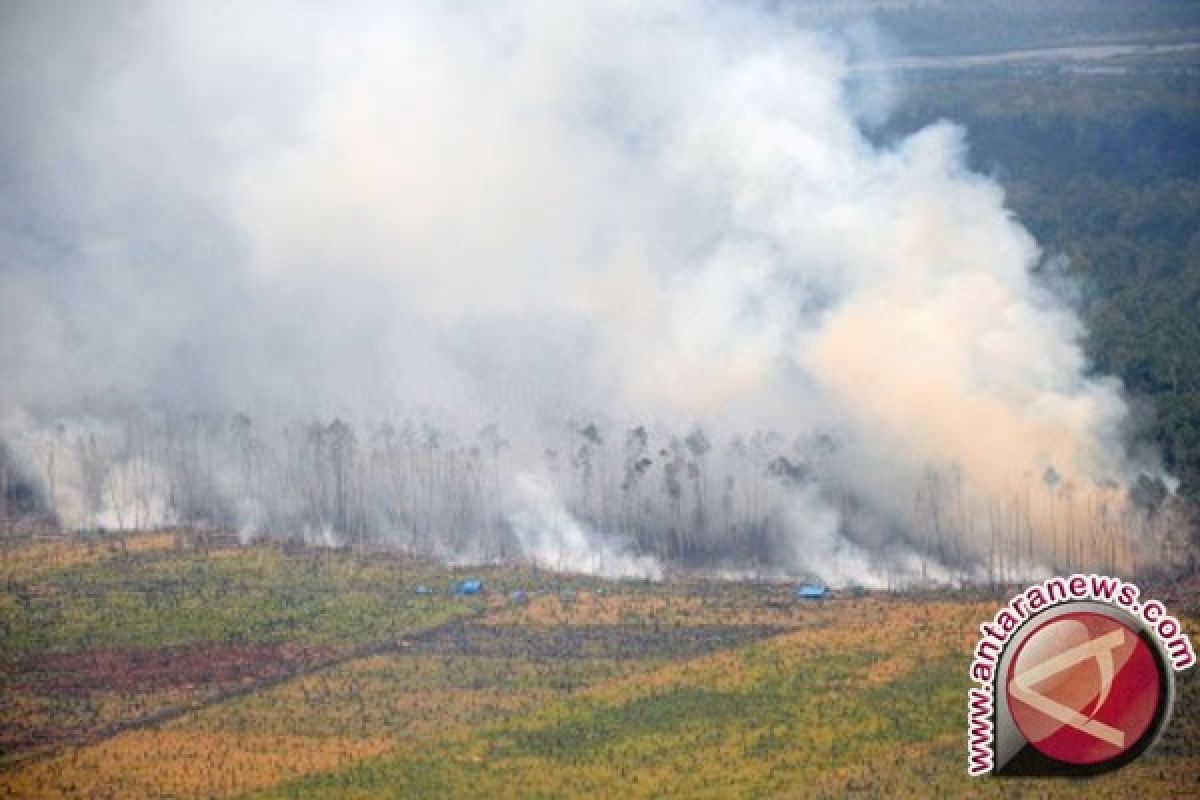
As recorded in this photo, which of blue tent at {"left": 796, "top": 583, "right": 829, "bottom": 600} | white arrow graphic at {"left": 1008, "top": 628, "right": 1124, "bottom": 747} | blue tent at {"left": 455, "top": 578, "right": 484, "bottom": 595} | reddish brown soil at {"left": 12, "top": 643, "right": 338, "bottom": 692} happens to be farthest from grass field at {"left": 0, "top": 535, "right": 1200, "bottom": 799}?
white arrow graphic at {"left": 1008, "top": 628, "right": 1124, "bottom": 747}

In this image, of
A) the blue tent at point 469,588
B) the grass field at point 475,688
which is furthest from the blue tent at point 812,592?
the blue tent at point 469,588

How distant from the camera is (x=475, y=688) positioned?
309 feet

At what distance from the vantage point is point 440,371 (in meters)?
151

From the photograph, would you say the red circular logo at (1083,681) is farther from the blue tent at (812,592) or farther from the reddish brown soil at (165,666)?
the blue tent at (812,592)

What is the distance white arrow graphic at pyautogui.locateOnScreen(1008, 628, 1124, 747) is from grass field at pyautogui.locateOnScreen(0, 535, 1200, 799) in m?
11.4

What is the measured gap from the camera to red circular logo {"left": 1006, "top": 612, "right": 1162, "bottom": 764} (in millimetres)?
61781

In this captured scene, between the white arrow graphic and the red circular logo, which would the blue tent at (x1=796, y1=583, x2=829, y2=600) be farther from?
the white arrow graphic

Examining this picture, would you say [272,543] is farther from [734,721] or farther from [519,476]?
[734,721]

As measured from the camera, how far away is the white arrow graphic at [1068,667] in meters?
61.8

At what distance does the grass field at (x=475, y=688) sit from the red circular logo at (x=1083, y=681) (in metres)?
11.0

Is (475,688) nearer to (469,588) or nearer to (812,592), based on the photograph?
(469,588)

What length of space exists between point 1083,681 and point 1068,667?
2.01 feet

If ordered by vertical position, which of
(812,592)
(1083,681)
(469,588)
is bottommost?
(1083,681)

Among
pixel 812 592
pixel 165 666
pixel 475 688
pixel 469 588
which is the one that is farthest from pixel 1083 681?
pixel 469 588
